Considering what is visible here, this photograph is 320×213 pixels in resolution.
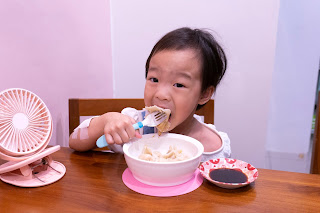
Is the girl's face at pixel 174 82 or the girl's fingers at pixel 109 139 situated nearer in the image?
the girl's fingers at pixel 109 139

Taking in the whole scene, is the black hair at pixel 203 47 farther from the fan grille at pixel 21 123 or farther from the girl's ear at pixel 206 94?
the fan grille at pixel 21 123

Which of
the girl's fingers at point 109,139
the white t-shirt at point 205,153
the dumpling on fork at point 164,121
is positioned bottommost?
the white t-shirt at point 205,153

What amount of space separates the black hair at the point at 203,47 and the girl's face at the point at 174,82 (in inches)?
1.4

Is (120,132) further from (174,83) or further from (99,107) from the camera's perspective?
(99,107)

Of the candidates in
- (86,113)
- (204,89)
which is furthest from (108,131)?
(86,113)

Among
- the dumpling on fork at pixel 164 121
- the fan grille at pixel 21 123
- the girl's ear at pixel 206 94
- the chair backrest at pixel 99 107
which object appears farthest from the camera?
the chair backrest at pixel 99 107

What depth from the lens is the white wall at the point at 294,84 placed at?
6.64ft

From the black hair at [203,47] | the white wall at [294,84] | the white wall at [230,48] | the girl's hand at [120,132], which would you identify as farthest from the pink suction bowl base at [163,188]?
the white wall at [294,84]

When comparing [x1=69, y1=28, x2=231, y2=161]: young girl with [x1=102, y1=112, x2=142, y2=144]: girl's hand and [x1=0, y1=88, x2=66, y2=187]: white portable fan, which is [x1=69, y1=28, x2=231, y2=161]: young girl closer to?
[x1=102, y1=112, x2=142, y2=144]: girl's hand

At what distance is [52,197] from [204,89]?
68cm

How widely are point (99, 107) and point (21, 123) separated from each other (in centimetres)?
64

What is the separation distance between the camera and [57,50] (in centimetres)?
135

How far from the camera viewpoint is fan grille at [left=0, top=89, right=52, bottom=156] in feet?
2.16

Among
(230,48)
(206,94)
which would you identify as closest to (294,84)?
(230,48)
